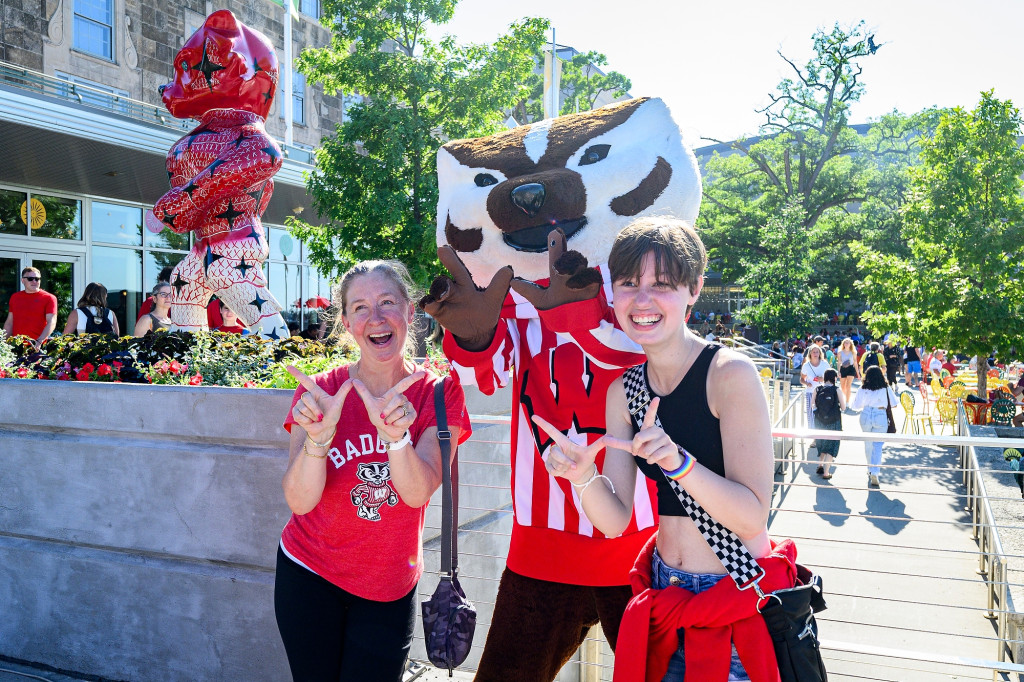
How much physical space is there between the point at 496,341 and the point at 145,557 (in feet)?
7.09

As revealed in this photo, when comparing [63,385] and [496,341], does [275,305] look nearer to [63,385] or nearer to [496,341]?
[63,385]

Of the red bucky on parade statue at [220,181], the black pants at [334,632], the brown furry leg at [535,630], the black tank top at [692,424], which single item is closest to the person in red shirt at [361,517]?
the black pants at [334,632]

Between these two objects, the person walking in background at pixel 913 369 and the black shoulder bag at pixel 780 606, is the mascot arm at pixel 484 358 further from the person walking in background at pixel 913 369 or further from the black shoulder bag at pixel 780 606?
the person walking in background at pixel 913 369

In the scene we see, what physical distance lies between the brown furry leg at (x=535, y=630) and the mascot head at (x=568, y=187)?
1.16 m

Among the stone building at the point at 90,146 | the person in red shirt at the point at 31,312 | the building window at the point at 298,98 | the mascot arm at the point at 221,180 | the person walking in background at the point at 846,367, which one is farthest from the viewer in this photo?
the building window at the point at 298,98

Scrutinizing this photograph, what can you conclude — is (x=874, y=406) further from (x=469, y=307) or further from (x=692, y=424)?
(x=692, y=424)

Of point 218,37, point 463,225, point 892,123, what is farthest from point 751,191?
point 463,225

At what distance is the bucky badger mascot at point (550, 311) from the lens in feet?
8.54

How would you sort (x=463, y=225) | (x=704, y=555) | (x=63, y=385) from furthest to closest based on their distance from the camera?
(x=63, y=385), (x=463, y=225), (x=704, y=555)

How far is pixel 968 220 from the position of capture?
42.1 feet

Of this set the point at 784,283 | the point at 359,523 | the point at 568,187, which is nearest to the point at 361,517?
the point at 359,523

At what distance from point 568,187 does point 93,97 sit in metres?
12.4

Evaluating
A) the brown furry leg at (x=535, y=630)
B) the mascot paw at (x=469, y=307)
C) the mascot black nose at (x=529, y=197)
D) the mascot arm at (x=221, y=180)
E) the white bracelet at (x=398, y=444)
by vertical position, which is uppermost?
the mascot arm at (x=221, y=180)

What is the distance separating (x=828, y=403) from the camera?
10.2m
